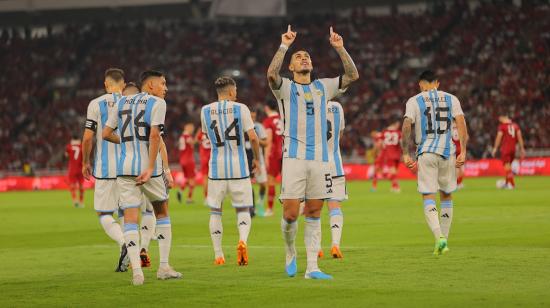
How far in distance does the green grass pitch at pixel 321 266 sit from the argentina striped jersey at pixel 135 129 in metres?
1.35

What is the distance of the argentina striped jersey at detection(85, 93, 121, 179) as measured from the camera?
13359 millimetres

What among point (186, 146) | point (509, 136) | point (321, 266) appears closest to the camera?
point (321, 266)

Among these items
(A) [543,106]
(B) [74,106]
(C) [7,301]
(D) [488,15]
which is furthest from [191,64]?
(C) [7,301]

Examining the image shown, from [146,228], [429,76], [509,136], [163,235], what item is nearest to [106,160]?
[146,228]

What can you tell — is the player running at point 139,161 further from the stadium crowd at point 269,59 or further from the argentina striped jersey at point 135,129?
the stadium crowd at point 269,59

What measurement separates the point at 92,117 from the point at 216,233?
228 cm

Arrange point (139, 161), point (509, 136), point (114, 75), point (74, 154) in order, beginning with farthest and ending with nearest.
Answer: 1. point (509, 136)
2. point (74, 154)
3. point (114, 75)
4. point (139, 161)

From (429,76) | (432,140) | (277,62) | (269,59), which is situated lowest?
(432,140)

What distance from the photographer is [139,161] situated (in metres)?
11.5

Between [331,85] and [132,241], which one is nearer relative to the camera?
[132,241]

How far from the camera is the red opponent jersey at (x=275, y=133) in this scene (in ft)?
75.5

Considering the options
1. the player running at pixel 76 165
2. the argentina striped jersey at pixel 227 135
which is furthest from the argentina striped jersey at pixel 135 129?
the player running at pixel 76 165

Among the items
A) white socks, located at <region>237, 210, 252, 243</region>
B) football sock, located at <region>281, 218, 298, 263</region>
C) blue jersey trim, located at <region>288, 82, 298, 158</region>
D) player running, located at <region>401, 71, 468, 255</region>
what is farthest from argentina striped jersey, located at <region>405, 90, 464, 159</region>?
football sock, located at <region>281, 218, 298, 263</region>

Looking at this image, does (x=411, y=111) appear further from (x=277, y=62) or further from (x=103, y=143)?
(x=103, y=143)
